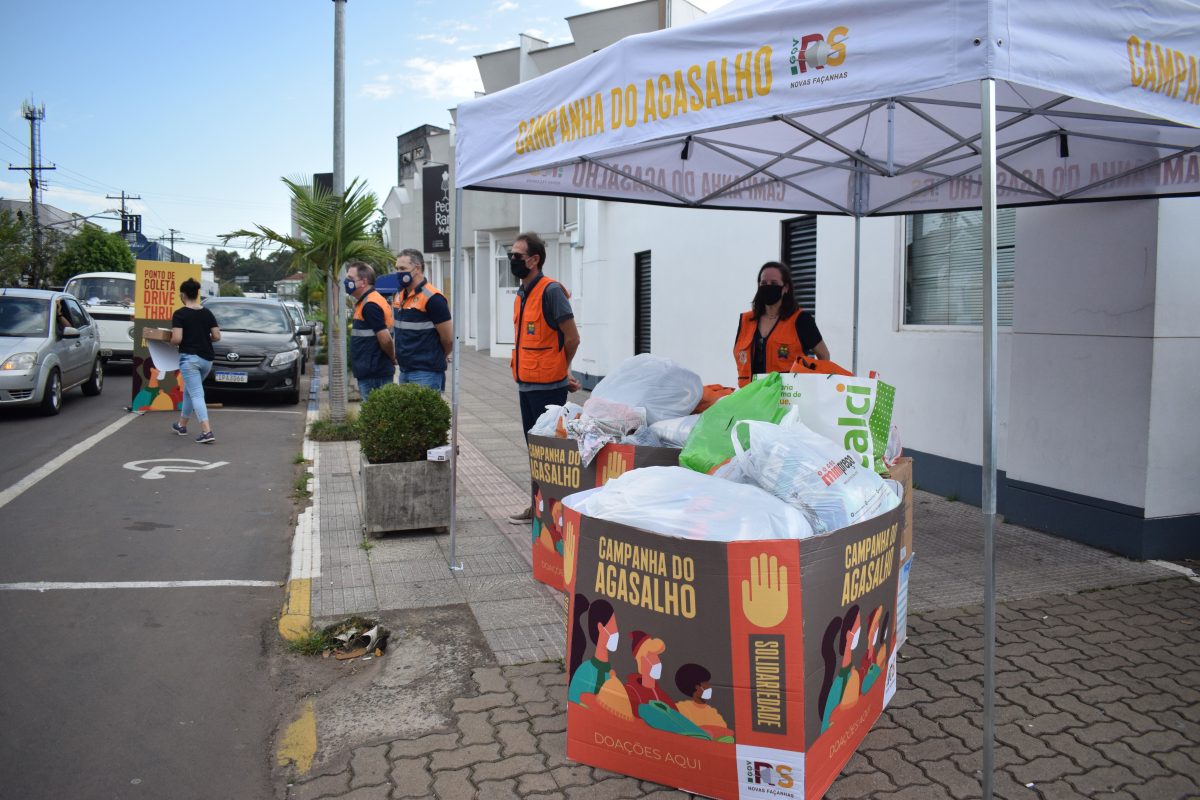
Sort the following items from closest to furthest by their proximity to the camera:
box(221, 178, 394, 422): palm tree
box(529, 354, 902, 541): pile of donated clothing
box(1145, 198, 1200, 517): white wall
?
box(529, 354, 902, 541): pile of donated clothing
box(1145, 198, 1200, 517): white wall
box(221, 178, 394, 422): palm tree

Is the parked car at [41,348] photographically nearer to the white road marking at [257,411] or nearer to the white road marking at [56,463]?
the white road marking at [56,463]

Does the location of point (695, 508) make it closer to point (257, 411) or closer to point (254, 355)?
point (257, 411)

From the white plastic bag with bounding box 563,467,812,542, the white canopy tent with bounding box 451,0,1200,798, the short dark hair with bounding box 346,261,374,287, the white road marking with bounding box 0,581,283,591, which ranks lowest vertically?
the white road marking with bounding box 0,581,283,591

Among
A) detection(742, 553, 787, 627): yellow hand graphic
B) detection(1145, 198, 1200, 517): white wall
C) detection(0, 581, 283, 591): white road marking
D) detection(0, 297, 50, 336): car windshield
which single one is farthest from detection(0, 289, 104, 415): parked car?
detection(1145, 198, 1200, 517): white wall

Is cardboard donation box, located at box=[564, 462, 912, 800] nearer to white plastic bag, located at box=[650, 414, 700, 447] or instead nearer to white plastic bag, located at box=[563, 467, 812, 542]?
white plastic bag, located at box=[563, 467, 812, 542]

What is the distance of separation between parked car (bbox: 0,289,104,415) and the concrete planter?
772cm

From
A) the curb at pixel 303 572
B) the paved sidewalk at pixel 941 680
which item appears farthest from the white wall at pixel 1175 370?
the curb at pixel 303 572

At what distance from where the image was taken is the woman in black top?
31.8ft

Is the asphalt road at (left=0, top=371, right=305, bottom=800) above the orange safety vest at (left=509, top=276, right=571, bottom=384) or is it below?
below

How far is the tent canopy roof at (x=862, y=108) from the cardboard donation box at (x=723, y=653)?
151 centimetres

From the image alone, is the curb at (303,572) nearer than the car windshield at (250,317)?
Yes

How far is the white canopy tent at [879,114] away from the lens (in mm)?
2613

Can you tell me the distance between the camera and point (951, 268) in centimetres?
693

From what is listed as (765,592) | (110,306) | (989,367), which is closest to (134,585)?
(765,592)
